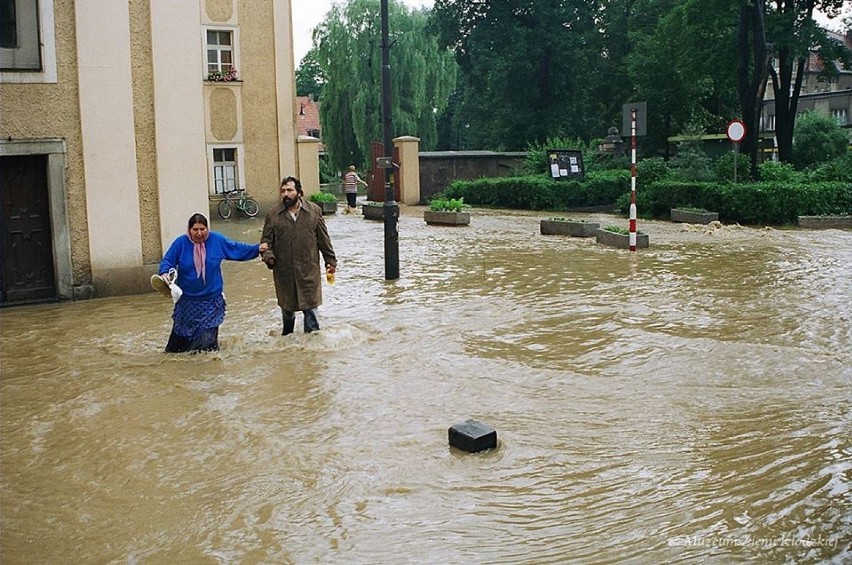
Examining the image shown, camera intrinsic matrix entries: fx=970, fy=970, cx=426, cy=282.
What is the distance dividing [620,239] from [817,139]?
2915cm

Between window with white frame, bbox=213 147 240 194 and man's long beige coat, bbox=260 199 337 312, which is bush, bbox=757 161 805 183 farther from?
man's long beige coat, bbox=260 199 337 312

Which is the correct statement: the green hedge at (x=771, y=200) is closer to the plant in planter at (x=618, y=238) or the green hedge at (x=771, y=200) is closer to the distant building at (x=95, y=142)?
the plant in planter at (x=618, y=238)

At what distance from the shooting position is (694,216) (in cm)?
2461

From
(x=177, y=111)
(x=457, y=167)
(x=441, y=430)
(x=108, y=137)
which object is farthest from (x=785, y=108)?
(x=441, y=430)

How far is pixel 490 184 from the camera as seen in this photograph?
32750 mm

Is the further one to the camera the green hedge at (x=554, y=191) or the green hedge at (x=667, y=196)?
the green hedge at (x=554, y=191)

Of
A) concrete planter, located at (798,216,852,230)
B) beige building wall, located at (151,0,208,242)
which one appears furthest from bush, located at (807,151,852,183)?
beige building wall, located at (151,0,208,242)

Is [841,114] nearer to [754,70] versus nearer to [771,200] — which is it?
[754,70]

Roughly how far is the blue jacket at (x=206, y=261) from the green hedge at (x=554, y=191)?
869 inches

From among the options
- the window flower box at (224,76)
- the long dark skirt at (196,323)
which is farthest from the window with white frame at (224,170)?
the long dark skirt at (196,323)

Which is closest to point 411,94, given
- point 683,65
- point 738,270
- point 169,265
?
point 683,65

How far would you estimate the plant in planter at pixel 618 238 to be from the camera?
18.5 metres

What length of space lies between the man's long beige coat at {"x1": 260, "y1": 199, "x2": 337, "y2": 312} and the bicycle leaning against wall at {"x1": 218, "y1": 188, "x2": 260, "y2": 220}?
1961 centimetres

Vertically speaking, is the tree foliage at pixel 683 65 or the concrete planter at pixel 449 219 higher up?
the tree foliage at pixel 683 65
